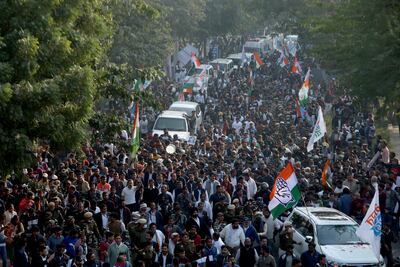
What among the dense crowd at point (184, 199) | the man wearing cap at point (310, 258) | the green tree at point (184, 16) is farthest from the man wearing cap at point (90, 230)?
the green tree at point (184, 16)

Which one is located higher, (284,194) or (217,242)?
(284,194)

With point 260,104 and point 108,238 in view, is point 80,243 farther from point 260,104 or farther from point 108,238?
point 260,104

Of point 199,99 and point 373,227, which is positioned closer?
point 373,227

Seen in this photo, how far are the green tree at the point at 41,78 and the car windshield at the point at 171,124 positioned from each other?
640 inches

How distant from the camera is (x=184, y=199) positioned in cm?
2006

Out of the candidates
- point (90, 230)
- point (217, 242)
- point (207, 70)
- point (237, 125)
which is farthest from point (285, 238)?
point (207, 70)

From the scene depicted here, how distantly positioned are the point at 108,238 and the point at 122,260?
1223 mm

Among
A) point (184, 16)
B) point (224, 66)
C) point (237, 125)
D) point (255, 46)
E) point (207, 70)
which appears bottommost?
point (255, 46)

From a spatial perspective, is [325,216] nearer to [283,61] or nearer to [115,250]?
[115,250]

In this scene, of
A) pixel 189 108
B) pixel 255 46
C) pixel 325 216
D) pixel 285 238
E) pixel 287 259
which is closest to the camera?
pixel 287 259

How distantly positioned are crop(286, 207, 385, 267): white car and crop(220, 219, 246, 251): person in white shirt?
1.20 m

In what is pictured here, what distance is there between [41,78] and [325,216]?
20.8 ft

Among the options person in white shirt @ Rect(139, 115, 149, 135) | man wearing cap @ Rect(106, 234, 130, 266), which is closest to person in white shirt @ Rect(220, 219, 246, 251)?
man wearing cap @ Rect(106, 234, 130, 266)

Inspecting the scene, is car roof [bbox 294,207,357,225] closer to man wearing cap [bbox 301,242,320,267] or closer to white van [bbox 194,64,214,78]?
man wearing cap [bbox 301,242,320,267]
